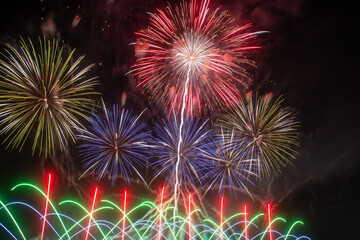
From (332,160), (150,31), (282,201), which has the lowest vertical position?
(282,201)

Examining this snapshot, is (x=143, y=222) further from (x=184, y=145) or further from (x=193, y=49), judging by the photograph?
(x=193, y=49)

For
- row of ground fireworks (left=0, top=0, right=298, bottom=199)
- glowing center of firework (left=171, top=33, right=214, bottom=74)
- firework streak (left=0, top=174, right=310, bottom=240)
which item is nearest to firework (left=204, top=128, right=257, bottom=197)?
row of ground fireworks (left=0, top=0, right=298, bottom=199)

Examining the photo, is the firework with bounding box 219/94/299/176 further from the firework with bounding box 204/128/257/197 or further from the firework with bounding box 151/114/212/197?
the firework with bounding box 151/114/212/197

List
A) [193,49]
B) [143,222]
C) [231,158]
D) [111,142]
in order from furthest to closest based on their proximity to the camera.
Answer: [143,222] < [231,158] < [111,142] < [193,49]

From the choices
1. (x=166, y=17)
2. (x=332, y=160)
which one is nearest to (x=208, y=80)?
(x=166, y=17)

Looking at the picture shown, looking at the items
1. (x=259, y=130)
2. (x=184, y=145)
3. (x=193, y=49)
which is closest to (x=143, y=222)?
(x=184, y=145)

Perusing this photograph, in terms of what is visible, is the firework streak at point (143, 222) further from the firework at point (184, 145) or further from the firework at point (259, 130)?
the firework at point (259, 130)

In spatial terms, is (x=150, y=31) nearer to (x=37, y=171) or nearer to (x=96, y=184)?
(x=37, y=171)

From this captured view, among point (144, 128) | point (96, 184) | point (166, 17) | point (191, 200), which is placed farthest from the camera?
point (191, 200)

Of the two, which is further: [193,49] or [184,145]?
[184,145]
